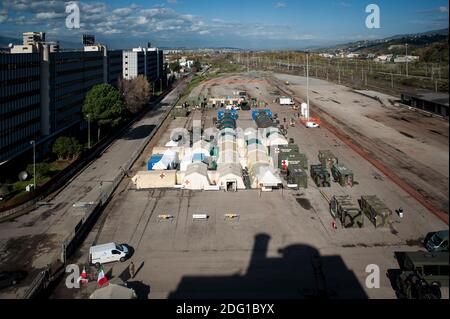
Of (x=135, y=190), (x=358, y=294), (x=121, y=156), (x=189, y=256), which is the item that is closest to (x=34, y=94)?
(x=121, y=156)

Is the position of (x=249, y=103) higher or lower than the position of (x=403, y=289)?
higher

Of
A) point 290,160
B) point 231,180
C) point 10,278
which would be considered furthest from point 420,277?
point 290,160

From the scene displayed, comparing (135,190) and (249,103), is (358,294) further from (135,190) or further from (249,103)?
(249,103)

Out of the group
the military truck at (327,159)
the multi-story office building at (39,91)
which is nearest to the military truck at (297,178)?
the military truck at (327,159)

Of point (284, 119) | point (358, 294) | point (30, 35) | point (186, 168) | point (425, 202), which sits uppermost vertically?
point (30, 35)

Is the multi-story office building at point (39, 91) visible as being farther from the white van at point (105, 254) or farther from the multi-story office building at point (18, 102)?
the white van at point (105, 254)
